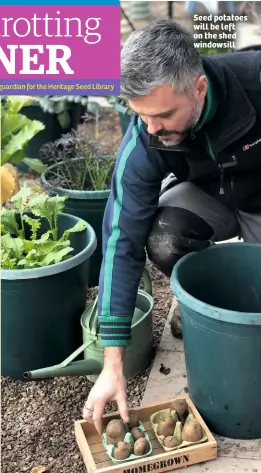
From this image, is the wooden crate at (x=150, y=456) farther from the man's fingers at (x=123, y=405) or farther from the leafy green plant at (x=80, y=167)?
the leafy green plant at (x=80, y=167)

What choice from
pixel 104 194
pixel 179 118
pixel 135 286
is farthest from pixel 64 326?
pixel 179 118

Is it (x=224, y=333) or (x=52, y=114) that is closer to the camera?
(x=224, y=333)

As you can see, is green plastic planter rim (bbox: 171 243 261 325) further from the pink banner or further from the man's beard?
the pink banner

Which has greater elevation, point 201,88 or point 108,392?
point 201,88

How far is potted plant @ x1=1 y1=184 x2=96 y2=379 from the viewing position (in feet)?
7.52

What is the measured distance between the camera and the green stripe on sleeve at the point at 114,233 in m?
2.01

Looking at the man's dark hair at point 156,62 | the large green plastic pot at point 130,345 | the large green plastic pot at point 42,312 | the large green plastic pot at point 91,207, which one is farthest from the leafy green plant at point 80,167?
the man's dark hair at point 156,62

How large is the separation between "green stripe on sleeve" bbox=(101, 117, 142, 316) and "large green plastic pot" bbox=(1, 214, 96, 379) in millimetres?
290

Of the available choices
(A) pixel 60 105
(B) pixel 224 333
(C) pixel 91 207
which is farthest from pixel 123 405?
(A) pixel 60 105

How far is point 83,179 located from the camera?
3.09 m

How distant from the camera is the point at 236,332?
1822 mm

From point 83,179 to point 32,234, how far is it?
2.19 ft

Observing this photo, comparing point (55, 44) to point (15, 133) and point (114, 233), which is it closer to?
point (114, 233)

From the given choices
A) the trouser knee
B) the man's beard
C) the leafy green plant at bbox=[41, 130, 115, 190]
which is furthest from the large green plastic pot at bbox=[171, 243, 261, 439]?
the leafy green plant at bbox=[41, 130, 115, 190]
